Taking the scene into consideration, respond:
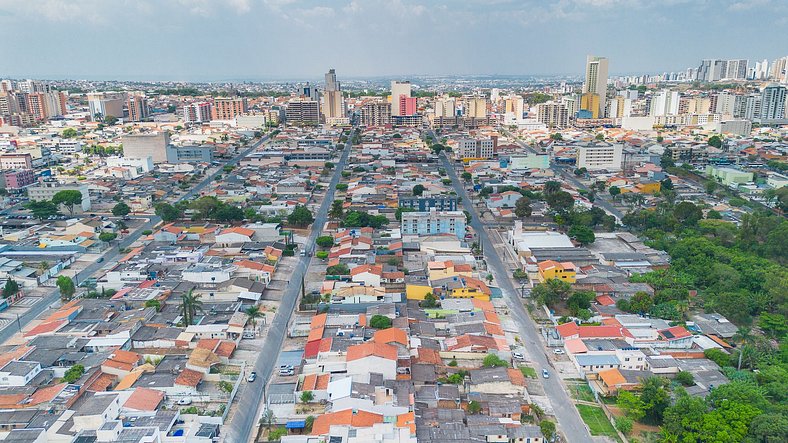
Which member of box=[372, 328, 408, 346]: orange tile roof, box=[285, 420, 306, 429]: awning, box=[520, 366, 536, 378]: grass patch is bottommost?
Result: box=[520, 366, 536, 378]: grass patch

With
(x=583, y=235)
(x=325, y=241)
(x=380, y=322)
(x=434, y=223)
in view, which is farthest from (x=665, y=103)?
(x=380, y=322)

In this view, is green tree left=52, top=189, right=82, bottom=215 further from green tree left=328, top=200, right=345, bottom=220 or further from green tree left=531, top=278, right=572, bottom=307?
green tree left=531, top=278, right=572, bottom=307

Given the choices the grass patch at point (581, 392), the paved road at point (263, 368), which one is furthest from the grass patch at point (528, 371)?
the paved road at point (263, 368)

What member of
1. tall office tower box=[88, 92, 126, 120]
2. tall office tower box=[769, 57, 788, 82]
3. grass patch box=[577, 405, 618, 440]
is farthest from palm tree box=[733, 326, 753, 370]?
tall office tower box=[769, 57, 788, 82]

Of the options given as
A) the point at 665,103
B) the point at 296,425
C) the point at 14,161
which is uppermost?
the point at 665,103

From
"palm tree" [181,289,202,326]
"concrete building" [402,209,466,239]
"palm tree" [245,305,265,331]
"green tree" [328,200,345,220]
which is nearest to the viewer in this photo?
"palm tree" [181,289,202,326]

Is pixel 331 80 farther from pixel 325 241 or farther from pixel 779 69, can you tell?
pixel 779 69

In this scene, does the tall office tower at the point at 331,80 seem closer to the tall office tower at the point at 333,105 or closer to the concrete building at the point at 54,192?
the tall office tower at the point at 333,105
